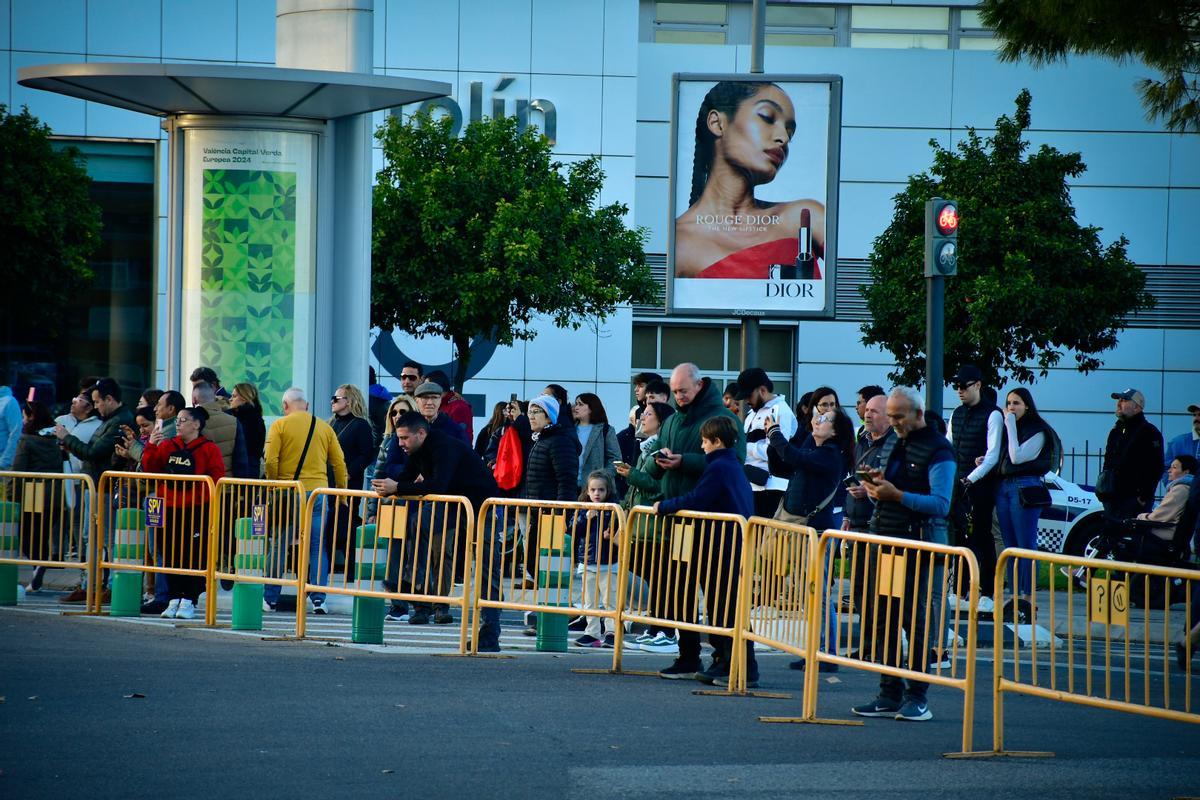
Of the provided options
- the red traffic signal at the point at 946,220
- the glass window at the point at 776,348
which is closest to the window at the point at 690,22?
the glass window at the point at 776,348

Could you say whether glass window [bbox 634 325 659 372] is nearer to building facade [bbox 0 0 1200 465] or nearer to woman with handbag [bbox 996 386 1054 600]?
building facade [bbox 0 0 1200 465]

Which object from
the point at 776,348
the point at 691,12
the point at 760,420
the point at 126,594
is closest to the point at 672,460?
the point at 760,420

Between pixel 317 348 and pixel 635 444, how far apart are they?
436 centimetres

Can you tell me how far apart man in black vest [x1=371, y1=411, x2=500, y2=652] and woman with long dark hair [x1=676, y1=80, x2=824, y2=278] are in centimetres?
628

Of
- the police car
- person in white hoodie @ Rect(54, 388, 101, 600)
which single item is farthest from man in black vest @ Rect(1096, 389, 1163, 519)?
person in white hoodie @ Rect(54, 388, 101, 600)

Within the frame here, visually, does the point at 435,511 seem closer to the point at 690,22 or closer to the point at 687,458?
the point at 687,458

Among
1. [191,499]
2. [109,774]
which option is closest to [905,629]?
[109,774]

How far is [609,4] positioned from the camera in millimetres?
31859

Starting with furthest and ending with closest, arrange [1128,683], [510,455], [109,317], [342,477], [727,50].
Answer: [727,50], [109,317], [510,455], [342,477], [1128,683]

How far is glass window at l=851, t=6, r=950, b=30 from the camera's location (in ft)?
111

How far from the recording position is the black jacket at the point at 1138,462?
15.5 metres

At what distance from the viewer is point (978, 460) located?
1390cm

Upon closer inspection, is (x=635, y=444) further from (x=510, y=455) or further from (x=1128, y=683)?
(x=1128, y=683)

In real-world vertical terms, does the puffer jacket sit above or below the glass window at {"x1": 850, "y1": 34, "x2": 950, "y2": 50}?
below
